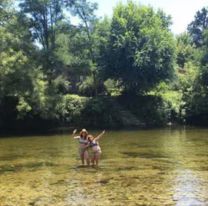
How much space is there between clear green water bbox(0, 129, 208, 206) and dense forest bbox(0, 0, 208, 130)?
68.6 ft

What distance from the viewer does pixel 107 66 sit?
6206 centimetres

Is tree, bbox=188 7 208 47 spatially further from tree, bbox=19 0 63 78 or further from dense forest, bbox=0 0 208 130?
tree, bbox=19 0 63 78

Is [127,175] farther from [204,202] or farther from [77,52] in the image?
[77,52]

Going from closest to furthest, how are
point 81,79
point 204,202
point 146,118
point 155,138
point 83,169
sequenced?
point 204,202
point 83,169
point 155,138
point 146,118
point 81,79

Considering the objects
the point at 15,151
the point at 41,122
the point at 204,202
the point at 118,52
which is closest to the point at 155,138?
the point at 15,151

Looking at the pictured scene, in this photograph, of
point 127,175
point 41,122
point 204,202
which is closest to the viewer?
point 204,202

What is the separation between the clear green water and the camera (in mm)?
17047

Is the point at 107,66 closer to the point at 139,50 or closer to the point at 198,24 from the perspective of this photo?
the point at 139,50

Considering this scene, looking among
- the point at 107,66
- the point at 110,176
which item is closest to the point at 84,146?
the point at 110,176

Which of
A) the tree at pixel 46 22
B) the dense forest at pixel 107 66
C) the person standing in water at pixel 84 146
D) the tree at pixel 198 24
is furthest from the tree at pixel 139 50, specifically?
the tree at pixel 198 24

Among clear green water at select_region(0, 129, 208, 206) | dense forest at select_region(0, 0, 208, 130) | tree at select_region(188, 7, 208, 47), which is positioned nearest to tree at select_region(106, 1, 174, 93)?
dense forest at select_region(0, 0, 208, 130)

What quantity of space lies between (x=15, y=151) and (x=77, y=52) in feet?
97.3

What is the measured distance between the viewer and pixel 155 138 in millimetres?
42062

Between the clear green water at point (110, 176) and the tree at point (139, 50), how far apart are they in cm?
2575
